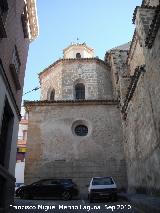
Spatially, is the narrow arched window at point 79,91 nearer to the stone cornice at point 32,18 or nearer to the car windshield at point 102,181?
the car windshield at point 102,181

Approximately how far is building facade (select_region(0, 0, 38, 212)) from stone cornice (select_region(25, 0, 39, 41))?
105 cm

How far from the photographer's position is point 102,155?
618 inches

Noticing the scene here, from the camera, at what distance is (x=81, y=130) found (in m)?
16.9

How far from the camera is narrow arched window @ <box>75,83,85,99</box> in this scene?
782 inches

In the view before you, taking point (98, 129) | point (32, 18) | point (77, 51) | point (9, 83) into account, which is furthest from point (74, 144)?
point (77, 51)

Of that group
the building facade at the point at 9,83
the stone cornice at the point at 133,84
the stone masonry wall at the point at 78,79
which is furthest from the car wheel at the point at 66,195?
the stone masonry wall at the point at 78,79

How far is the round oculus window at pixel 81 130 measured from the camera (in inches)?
658

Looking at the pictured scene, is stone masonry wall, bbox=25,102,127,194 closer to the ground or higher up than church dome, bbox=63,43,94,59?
closer to the ground

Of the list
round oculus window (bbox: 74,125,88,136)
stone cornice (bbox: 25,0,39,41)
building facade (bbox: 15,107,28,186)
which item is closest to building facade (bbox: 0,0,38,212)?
stone cornice (bbox: 25,0,39,41)

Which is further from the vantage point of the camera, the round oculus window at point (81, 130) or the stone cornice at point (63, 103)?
the stone cornice at point (63, 103)

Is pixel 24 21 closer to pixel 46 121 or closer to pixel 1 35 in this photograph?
pixel 1 35

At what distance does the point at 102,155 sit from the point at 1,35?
11.3 m

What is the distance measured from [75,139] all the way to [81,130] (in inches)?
35.9

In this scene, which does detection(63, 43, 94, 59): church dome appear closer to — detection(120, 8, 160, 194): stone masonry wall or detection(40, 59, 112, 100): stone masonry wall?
detection(40, 59, 112, 100): stone masonry wall
